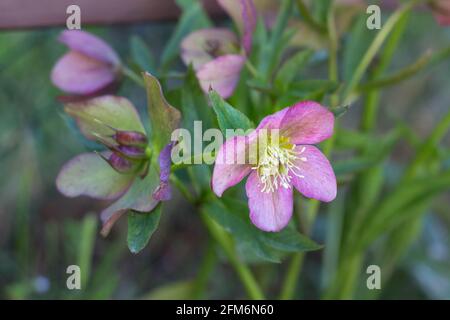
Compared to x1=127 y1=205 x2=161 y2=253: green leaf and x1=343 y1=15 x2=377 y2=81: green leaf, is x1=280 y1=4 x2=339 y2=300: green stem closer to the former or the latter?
A: x1=343 y1=15 x2=377 y2=81: green leaf

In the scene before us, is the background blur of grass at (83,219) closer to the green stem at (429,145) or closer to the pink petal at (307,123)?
the green stem at (429,145)

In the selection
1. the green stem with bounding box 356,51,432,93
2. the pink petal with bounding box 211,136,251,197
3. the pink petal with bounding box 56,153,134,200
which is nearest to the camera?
the pink petal with bounding box 211,136,251,197

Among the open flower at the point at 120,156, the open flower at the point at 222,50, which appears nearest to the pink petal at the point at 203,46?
the open flower at the point at 222,50

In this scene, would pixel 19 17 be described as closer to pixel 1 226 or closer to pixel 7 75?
pixel 7 75

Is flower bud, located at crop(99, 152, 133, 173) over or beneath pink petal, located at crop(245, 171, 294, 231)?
over

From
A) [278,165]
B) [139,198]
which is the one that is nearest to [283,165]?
[278,165]

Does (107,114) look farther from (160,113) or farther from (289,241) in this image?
(289,241)

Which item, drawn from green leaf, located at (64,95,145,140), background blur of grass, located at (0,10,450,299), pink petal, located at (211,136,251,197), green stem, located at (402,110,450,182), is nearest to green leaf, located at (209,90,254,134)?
pink petal, located at (211,136,251,197)
